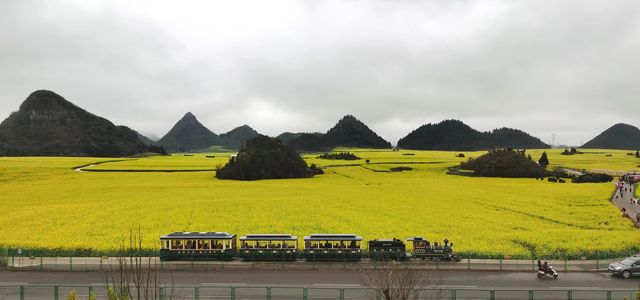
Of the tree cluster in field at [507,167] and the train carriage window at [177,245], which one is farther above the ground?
the tree cluster in field at [507,167]

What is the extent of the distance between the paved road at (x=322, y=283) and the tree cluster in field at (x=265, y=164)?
73931mm

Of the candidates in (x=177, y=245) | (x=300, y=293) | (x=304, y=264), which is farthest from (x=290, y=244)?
(x=300, y=293)

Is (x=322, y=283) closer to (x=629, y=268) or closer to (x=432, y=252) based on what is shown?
(x=432, y=252)

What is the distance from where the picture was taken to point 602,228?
52844mm

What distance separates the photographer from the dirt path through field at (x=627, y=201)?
62031 mm

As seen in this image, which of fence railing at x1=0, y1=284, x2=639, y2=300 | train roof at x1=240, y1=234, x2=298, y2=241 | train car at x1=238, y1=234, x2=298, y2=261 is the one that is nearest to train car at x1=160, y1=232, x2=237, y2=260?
train car at x1=238, y1=234, x2=298, y2=261

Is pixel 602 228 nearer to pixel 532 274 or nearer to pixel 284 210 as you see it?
pixel 532 274

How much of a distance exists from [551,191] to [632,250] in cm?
4268

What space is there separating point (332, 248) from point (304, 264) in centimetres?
250

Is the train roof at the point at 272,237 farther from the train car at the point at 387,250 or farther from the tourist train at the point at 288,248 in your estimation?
the train car at the point at 387,250

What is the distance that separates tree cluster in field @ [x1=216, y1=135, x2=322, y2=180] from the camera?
360 feet

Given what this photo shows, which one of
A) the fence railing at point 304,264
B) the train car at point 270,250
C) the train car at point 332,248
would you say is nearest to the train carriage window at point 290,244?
the train car at point 270,250

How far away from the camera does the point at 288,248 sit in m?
38.8

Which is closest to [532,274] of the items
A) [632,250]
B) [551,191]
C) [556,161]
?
[632,250]
